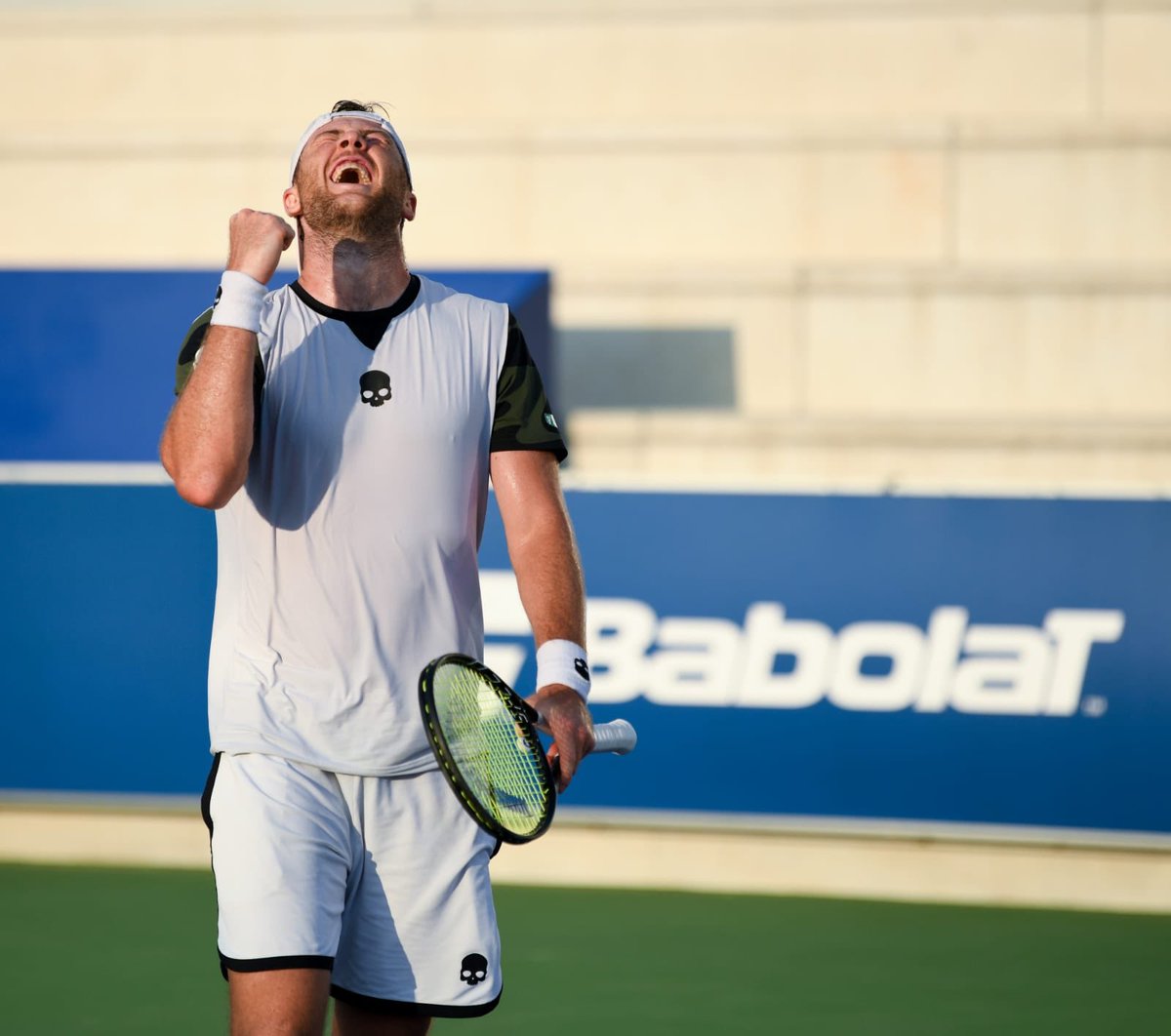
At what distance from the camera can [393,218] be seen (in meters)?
3.68

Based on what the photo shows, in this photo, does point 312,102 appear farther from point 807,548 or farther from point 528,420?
point 528,420

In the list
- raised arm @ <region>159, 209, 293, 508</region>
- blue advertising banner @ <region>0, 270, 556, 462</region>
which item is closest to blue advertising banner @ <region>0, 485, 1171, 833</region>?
blue advertising banner @ <region>0, 270, 556, 462</region>

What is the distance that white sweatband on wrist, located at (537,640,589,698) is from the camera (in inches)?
142

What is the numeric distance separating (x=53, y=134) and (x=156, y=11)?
50.9 inches

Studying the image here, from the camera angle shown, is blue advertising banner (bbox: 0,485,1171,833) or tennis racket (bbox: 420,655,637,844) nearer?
tennis racket (bbox: 420,655,637,844)

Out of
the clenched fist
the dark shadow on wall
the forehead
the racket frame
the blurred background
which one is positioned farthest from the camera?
the dark shadow on wall

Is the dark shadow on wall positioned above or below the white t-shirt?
below

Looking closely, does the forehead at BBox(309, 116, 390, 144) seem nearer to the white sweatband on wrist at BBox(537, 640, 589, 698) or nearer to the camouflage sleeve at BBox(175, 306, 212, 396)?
the camouflage sleeve at BBox(175, 306, 212, 396)

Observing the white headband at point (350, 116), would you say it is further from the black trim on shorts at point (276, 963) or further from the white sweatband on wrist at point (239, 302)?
the black trim on shorts at point (276, 963)

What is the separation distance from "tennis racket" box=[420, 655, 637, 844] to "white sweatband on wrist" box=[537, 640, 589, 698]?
12 cm

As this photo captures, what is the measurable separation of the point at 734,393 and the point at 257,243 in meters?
9.51

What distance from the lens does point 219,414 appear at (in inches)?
132

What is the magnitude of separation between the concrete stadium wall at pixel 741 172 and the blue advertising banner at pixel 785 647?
9.57 ft

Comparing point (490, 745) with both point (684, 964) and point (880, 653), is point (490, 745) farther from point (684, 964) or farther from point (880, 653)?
point (880, 653)
